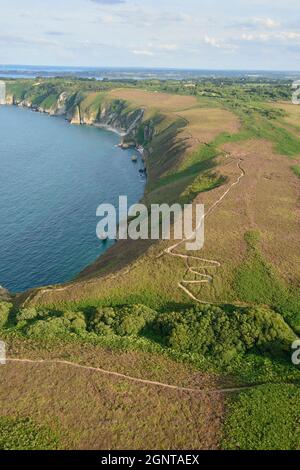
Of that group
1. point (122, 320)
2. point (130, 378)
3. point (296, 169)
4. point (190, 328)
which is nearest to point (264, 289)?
point (190, 328)

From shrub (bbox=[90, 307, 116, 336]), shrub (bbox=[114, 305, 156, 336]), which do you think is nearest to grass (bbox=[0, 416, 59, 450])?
shrub (bbox=[90, 307, 116, 336])

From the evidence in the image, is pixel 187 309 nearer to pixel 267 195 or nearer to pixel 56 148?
pixel 267 195

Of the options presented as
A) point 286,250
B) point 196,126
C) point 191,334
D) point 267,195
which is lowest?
point 191,334

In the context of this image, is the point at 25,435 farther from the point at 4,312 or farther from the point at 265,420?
the point at 4,312

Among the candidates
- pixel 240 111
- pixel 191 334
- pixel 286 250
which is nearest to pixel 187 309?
pixel 191 334

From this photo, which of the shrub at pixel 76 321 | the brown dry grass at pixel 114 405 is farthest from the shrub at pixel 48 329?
the brown dry grass at pixel 114 405

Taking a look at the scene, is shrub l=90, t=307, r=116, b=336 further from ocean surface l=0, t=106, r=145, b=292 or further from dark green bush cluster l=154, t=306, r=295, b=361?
ocean surface l=0, t=106, r=145, b=292
